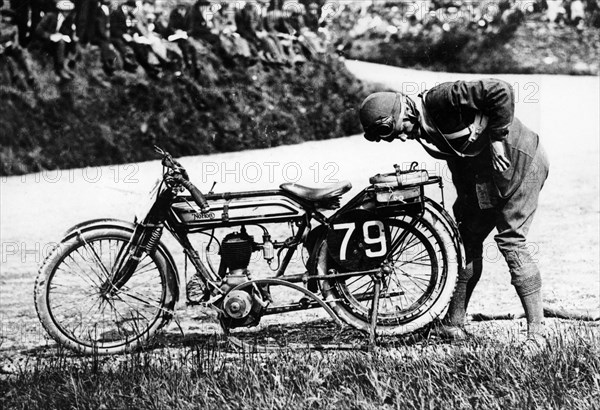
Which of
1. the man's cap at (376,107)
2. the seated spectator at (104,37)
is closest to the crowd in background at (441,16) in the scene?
the seated spectator at (104,37)

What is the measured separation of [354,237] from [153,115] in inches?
130

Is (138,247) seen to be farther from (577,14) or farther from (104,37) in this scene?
Result: (577,14)

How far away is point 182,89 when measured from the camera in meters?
8.47

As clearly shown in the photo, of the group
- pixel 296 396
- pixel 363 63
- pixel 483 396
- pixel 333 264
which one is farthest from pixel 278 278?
pixel 363 63

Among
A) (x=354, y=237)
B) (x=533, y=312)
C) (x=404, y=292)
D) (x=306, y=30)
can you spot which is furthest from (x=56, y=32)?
(x=533, y=312)

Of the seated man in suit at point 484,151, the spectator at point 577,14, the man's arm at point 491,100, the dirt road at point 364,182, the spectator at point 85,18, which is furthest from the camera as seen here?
the spectator at point 577,14

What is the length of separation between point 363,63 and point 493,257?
7.40ft

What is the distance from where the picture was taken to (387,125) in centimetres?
539

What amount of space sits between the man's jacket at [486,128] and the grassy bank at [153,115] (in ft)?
9.53

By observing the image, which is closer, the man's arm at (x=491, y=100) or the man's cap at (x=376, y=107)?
the man's arm at (x=491, y=100)

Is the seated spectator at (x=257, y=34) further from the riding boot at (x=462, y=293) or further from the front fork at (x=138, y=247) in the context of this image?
the riding boot at (x=462, y=293)

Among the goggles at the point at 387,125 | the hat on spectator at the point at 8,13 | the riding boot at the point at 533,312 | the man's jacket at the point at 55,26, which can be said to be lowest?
the riding boot at the point at 533,312

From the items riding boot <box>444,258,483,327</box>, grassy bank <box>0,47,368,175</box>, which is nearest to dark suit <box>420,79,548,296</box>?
riding boot <box>444,258,483,327</box>

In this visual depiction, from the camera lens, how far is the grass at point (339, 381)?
14.8 ft
